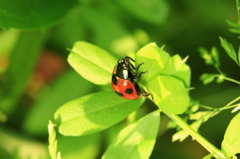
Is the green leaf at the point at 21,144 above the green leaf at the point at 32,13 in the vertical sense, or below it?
below

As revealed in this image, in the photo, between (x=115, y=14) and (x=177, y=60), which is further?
(x=115, y=14)

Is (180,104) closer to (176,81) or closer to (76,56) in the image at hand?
(176,81)

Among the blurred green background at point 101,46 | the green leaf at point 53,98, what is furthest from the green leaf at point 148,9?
the green leaf at point 53,98

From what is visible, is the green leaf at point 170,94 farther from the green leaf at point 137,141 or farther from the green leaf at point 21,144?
the green leaf at point 21,144

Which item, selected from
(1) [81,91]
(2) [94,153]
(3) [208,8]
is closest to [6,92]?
(1) [81,91]

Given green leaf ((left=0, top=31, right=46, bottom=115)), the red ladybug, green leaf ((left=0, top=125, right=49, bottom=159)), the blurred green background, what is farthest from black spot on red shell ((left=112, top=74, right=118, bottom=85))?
green leaf ((left=0, top=125, right=49, bottom=159))

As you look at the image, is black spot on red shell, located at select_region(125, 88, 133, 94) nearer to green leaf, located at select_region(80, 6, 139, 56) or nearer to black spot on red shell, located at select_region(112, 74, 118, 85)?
black spot on red shell, located at select_region(112, 74, 118, 85)
